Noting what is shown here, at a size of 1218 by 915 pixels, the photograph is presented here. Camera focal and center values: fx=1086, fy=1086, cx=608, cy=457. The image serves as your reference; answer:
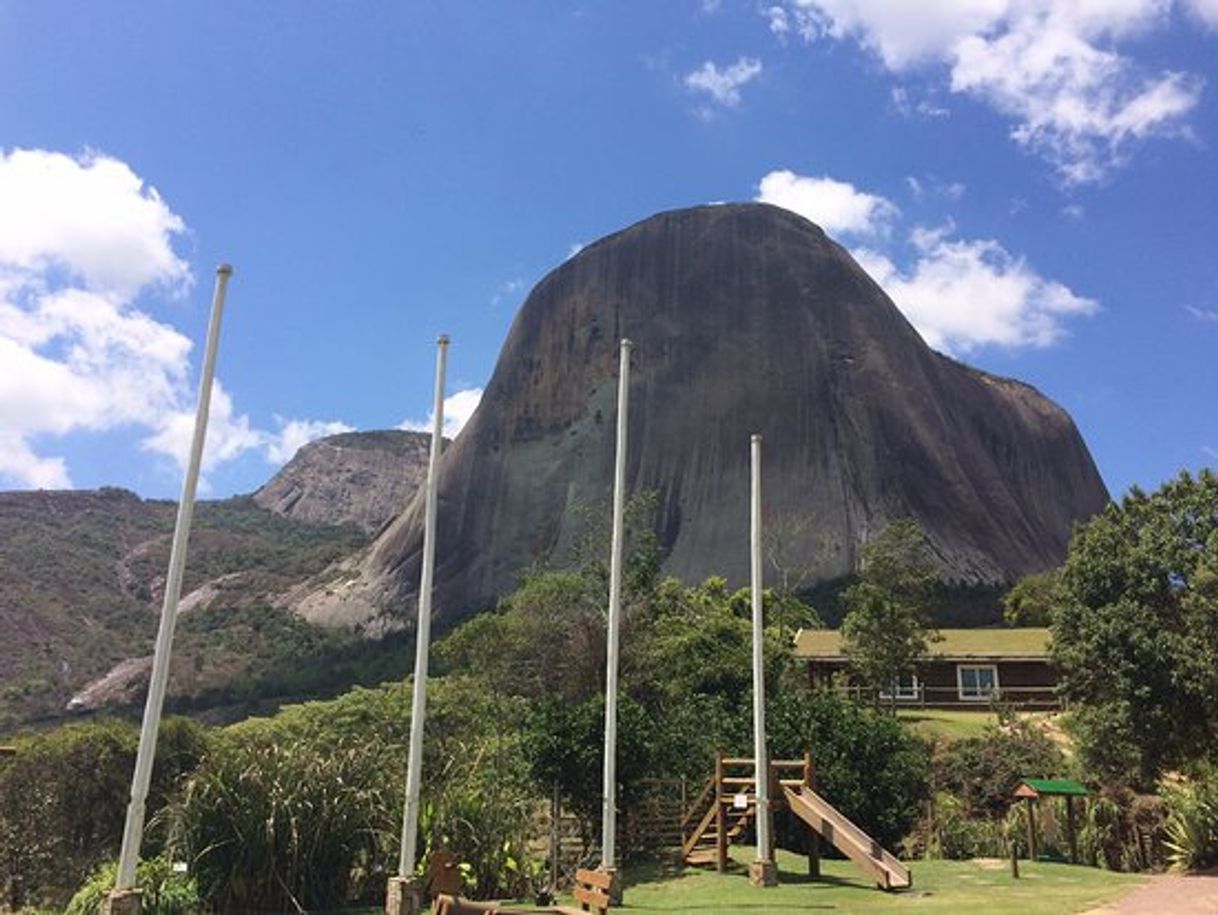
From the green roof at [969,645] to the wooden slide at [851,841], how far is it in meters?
23.5

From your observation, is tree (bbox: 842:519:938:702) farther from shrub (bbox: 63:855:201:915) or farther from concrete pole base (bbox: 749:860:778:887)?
shrub (bbox: 63:855:201:915)

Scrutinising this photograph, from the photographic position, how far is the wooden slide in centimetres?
1680

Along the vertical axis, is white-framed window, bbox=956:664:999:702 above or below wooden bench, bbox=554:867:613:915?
above

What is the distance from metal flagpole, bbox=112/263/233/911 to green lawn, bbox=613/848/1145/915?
7426mm

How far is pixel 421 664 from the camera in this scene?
51.1 ft

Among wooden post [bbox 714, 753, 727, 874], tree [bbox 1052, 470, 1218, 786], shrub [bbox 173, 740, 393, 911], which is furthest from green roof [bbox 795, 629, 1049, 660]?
shrub [bbox 173, 740, 393, 911]

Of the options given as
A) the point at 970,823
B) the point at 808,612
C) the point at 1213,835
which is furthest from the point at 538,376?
the point at 1213,835

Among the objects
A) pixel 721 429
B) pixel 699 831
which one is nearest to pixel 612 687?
pixel 699 831

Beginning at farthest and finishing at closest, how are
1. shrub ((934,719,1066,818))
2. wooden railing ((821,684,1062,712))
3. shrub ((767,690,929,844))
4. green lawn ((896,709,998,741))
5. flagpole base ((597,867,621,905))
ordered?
1. wooden railing ((821,684,1062,712))
2. green lawn ((896,709,998,741))
3. shrub ((934,719,1066,818))
4. shrub ((767,690,929,844))
5. flagpole base ((597,867,621,905))

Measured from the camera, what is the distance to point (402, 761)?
23188 mm

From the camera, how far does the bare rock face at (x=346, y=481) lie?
17888 cm

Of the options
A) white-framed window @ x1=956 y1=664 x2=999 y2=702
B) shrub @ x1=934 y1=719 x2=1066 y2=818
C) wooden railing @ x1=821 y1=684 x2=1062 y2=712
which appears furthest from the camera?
A: white-framed window @ x1=956 y1=664 x2=999 y2=702

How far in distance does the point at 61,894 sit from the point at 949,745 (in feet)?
79.9

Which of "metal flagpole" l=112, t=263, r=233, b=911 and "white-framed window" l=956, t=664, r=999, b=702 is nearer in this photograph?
"metal flagpole" l=112, t=263, r=233, b=911
